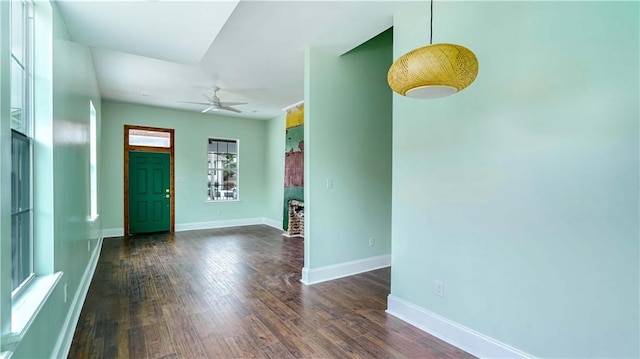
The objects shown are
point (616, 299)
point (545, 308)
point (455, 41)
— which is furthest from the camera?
point (455, 41)

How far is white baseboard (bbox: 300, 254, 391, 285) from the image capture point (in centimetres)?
364

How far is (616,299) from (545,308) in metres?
0.36

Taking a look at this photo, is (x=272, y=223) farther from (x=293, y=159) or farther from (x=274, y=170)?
(x=293, y=159)

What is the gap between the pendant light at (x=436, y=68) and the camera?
1.43 metres

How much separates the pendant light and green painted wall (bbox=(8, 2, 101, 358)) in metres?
2.18

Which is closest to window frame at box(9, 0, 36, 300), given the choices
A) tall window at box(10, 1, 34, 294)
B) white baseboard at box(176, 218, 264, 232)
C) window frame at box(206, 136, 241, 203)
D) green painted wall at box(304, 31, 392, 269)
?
tall window at box(10, 1, 34, 294)

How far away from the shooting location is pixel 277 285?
141 inches

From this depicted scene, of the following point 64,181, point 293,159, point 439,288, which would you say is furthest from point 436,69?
point 293,159

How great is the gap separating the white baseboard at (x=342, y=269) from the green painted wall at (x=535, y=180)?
→ 1.35 metres

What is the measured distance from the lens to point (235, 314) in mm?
2814

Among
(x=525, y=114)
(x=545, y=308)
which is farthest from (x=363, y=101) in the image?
(x=545, y=308)

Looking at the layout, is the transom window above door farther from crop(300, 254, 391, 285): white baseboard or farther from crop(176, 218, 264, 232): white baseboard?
crop(300, 254, 391, 285): white baseboard

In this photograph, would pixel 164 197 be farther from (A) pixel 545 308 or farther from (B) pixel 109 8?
(A) pixel 545 308

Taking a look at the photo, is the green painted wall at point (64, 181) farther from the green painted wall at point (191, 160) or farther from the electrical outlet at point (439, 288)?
the green painted wall at point (191, 160)
